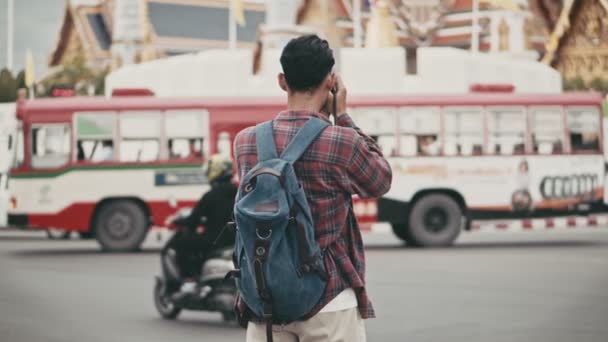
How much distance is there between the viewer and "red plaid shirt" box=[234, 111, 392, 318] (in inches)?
151

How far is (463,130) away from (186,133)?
4.67 m

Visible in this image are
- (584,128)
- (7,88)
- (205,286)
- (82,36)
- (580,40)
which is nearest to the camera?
(205,286)

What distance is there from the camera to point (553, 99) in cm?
2305

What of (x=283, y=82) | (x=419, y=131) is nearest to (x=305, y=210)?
(x=283, y=82)

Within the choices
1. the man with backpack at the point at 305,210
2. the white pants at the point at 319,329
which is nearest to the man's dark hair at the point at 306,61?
the man with backpack at the point at 305,210

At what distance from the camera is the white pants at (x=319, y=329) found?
382cm

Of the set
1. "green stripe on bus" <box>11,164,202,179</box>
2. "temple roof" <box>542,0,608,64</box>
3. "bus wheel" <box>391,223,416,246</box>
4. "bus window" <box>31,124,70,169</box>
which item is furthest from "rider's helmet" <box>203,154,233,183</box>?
"temple roof" <box>542,0,608,64</box>

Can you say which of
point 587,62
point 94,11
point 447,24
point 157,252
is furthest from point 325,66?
point 94,11

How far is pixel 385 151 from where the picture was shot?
2255cm

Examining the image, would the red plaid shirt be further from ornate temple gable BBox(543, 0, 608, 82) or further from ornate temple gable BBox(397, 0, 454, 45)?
ornate temple gable BBox(397, 0, 454, 45)

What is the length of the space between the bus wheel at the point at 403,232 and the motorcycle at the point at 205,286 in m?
11.5

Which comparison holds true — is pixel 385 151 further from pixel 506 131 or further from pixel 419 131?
pixel 506 131

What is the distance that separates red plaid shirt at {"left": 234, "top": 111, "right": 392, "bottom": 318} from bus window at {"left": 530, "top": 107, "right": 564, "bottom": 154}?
63.0 feet

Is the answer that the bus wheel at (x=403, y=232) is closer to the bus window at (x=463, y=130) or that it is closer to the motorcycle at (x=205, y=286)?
the bus window at (x=463, y=130)
